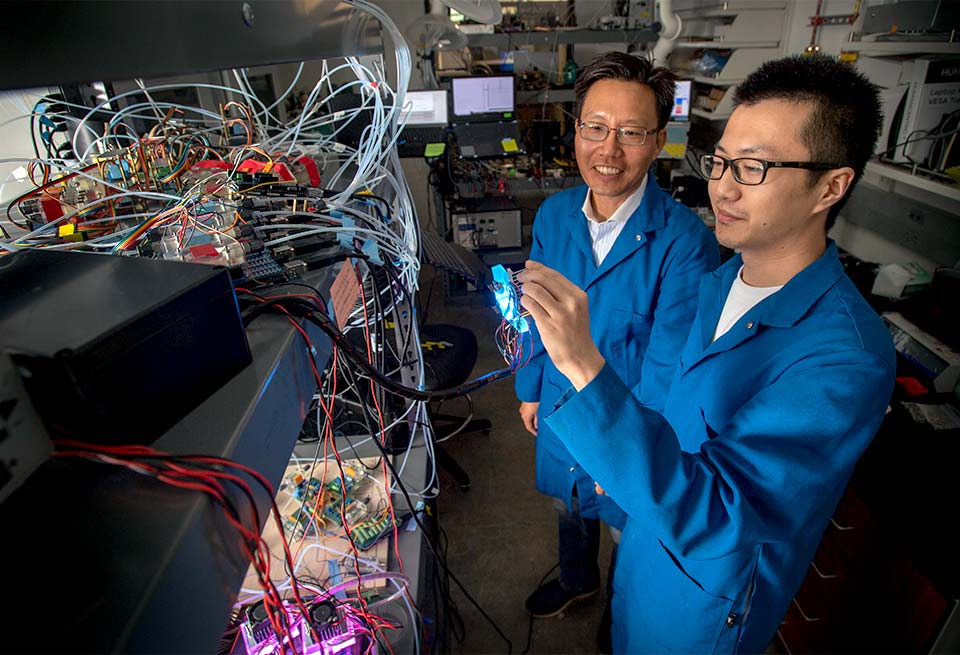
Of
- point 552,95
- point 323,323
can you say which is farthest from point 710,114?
point 323,323

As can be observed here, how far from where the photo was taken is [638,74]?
145 cm

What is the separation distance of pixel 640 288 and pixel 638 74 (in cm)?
60

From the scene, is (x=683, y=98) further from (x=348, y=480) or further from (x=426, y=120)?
(x=348, y=480)

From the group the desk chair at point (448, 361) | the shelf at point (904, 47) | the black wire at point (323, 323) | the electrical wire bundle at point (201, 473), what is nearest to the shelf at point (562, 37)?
the shelf at point (904, 47)

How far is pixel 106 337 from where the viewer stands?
0.38m

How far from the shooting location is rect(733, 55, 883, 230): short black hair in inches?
34.9

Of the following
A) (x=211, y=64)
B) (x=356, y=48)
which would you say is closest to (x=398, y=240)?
(x=356, y=48)

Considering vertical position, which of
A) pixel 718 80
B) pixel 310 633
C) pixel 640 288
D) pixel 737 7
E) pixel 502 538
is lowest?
pixel 502 538

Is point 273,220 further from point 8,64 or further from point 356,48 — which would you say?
point 8,64

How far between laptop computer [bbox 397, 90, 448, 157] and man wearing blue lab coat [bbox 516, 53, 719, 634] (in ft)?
7.02

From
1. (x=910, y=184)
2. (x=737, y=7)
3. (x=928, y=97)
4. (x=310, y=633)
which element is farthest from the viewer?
(x=737, y=7)

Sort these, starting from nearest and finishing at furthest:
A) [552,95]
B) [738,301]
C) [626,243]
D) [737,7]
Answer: [738,301], [626,243], [737,7], [552,95]

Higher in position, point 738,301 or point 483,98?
point 483,98

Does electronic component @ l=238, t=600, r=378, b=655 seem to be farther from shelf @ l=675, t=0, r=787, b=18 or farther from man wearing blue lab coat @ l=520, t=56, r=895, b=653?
shelf @ l=675, t=0, r=787, b=18
